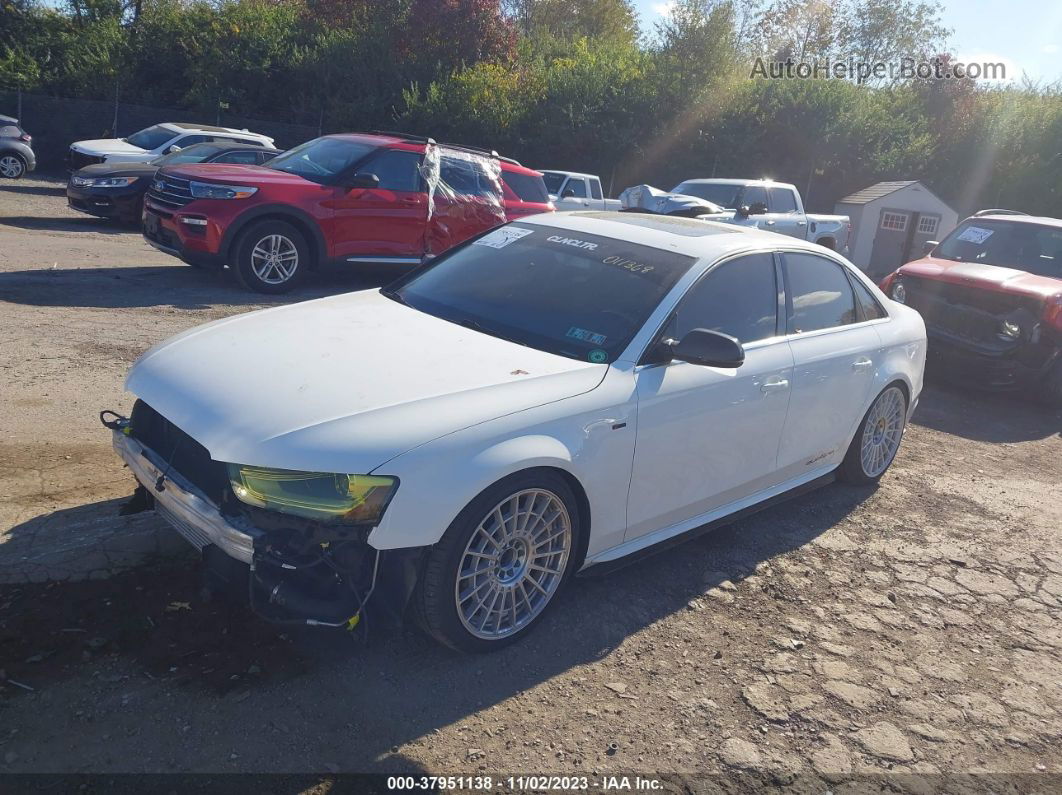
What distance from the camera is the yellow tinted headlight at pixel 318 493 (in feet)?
9.73

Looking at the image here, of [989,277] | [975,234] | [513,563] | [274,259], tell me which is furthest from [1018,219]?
[513,563]

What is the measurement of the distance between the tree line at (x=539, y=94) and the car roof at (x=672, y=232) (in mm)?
19537

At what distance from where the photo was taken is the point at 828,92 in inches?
977

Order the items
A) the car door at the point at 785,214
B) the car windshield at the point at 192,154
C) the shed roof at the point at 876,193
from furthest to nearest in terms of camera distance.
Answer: the shed roof at the point at 876,193 → the car door at the point at 785,214 → the car windshield at the point at 192,154

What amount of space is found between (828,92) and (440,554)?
2515 cm

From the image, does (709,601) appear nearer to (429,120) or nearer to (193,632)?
(193,632)

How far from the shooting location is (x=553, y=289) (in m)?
4.27

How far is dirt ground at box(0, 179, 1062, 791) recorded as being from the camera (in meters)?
2.92

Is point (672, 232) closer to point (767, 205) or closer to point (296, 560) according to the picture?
point (296, 560)

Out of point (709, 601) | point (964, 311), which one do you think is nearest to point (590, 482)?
point (709, 601)

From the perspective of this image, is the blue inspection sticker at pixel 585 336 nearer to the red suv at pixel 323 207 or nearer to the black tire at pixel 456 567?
the black tire at pixel 456 567

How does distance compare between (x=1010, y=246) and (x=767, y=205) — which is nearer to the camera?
(x=1010, y=246)

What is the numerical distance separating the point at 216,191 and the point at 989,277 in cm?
791

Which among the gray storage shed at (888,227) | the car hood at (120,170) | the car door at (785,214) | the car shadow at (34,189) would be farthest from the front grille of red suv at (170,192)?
the gray storage shed at (888,227)
